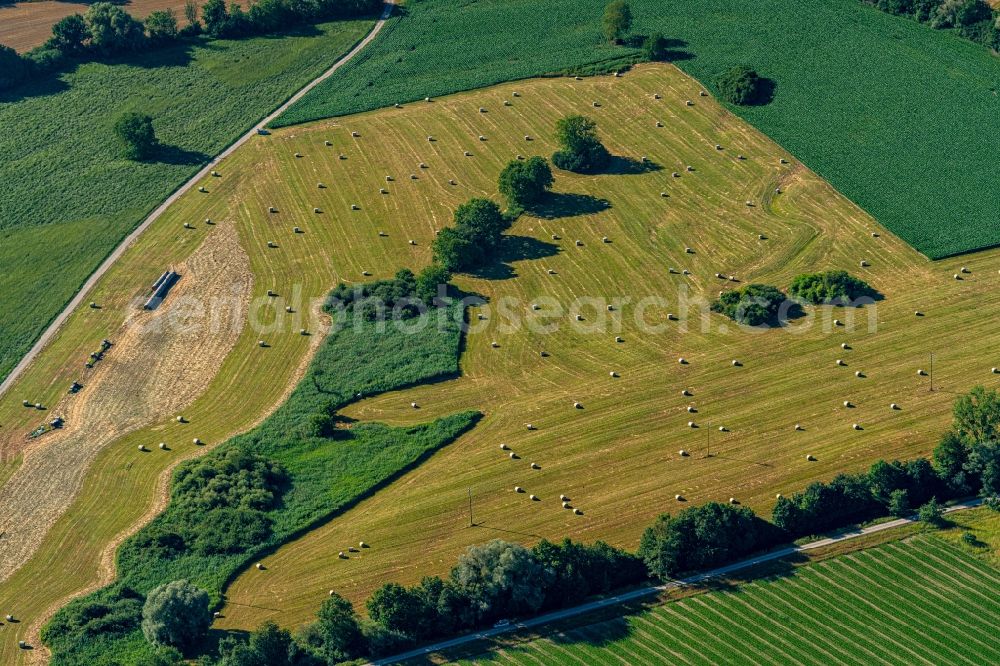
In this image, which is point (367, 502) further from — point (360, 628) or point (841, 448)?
point (841, 448)

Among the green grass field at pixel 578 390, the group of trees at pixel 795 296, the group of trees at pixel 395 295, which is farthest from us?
the group of trees at pixel 395 295

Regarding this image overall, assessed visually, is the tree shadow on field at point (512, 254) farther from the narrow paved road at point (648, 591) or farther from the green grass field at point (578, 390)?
the narrow paved road at point (648, 591)

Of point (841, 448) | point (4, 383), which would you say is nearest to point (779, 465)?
point (841, 448)

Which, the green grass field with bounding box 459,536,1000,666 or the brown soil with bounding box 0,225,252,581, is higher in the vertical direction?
the brown soil with bounding box 0,225,252,581

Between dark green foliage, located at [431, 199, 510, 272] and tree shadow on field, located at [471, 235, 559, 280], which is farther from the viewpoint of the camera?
tree shadow on field, located at [471, 235, 559, 280]

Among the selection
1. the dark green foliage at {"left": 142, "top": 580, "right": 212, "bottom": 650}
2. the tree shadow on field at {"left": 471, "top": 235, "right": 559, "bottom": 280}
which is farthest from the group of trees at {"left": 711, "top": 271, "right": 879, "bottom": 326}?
the dark green foliage at {"left": 142, "top": 580, "right": 212, "bottom": 650}

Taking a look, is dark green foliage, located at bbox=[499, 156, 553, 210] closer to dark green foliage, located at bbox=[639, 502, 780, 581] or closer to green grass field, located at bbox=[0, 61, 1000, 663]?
green grass field, located at bbox=[0, 61, 1000, 663]

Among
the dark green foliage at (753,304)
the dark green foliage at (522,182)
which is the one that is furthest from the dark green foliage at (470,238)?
the dark green foliage at (753,304)
